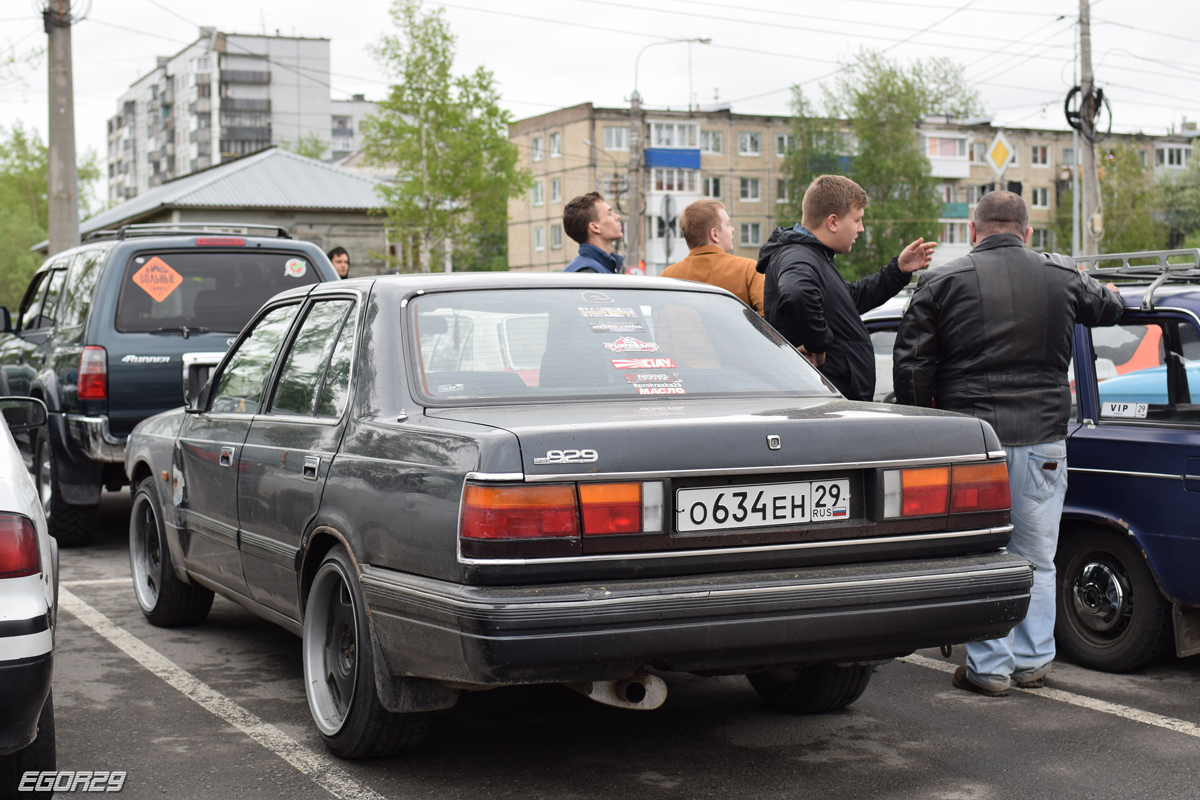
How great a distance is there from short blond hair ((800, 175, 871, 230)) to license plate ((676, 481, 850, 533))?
2245 mm

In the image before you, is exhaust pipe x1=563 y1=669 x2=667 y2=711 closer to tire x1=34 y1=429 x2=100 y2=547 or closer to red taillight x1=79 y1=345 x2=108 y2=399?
red taillight x1=79 y1=345 x2=108 y2=399

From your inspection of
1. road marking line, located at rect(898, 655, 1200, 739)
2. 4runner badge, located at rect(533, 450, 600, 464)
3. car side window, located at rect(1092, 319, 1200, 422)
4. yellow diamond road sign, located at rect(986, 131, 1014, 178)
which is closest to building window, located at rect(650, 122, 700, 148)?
yellow diamond road sign, located at rect(986, 131, 1014, 178)

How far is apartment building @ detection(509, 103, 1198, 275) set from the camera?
77.4m


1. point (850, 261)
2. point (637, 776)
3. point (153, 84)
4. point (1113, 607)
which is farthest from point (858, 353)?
point (153, 84)

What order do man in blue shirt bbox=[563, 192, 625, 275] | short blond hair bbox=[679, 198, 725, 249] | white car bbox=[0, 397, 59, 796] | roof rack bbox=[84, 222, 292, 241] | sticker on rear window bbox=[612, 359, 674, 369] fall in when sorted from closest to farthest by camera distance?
white car bbox=[0, 397, 59, 796] < sticker on rear window bbox=[612, 359, 674, 369] < short blond hair bbox=[679, 198, 725, 249] < man in blue shirt bbox=[563, 192, 625, 275] < roof rack bbox=[84, 222, 292, 241]

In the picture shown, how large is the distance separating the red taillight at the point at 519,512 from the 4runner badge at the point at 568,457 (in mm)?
68

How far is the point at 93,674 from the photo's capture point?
17.9 ft

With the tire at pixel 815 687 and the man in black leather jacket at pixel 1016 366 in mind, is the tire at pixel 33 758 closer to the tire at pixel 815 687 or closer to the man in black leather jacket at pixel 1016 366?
the tire at pixel 815 687

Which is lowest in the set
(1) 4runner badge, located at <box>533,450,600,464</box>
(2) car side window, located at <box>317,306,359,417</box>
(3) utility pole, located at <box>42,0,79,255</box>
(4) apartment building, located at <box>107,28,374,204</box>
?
(1) 4runner badge, located at <box>533,450,600,464</box>

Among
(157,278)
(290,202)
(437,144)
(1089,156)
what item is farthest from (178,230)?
(290,202)

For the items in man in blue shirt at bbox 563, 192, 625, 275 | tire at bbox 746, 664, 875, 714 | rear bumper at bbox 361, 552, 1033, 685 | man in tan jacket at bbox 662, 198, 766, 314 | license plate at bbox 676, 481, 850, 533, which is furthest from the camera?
man in blue shirt at bbox 563, 192, 625, 275

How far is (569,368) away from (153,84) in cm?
13656

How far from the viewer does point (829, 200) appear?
18.7 feet

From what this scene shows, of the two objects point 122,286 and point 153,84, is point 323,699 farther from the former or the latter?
point 153,84
